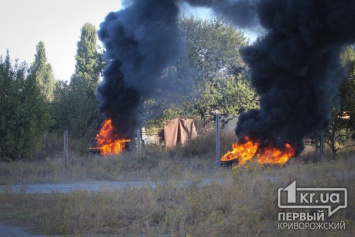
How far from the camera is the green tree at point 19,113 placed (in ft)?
65.5

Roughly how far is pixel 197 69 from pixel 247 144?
1395 cm

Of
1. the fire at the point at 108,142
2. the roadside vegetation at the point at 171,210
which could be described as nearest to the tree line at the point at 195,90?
the fire at the point at 108,142

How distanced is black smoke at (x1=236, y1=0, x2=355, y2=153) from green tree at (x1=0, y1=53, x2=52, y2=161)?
9.31 meters

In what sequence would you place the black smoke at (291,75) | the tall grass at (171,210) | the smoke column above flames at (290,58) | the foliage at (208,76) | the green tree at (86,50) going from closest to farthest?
the tall grass at (171,210), the smoke column above flames at (290,58), the black smoke at (291,75), the foliage at (208,76), the green tree at (86,50)

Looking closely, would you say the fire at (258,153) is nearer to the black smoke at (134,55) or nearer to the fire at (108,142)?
the fire at (108,142)

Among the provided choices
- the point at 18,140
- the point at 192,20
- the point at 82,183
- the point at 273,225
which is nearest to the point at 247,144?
the point at 82,183

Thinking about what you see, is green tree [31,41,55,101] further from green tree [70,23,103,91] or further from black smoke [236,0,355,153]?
black smoke [236,0,355,153]

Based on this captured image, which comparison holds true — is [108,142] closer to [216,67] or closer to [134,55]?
[134,55]

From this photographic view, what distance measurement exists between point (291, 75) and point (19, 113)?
12080 millimetres

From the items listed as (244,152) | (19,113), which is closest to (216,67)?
(244,152)

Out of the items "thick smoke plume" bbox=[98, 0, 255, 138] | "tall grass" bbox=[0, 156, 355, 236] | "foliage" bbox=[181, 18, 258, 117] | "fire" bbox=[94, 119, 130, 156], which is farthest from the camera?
"foliage" bbox=[181, 18, 258, 117]

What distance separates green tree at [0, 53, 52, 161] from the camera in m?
20.0

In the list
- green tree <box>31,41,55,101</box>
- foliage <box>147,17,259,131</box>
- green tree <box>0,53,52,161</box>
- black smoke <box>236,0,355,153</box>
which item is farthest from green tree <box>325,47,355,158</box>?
green tree <box>31,41,55,101</box>

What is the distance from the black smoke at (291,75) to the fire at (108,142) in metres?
8.11
